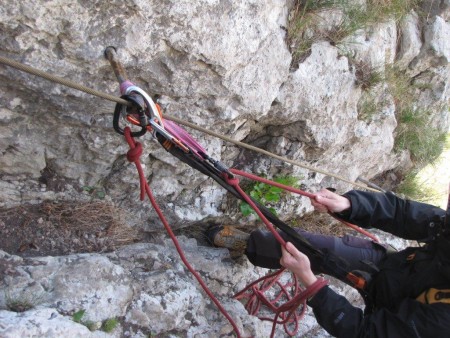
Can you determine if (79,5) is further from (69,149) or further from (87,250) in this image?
(87,250)

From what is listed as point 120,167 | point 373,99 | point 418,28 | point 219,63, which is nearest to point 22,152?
point 120,167

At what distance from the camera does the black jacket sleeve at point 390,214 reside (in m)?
2.43

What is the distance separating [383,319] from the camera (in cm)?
204

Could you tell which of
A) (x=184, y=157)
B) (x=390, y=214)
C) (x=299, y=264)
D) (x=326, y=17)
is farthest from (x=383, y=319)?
(x=326, y=17)

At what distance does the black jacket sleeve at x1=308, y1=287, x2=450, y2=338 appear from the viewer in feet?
6.14

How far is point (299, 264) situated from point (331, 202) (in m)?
0.46

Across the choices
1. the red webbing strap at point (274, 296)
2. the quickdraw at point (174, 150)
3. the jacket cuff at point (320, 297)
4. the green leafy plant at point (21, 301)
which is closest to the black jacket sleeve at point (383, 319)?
the jacket cuff at point (320, 297)

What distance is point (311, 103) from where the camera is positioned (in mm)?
3100

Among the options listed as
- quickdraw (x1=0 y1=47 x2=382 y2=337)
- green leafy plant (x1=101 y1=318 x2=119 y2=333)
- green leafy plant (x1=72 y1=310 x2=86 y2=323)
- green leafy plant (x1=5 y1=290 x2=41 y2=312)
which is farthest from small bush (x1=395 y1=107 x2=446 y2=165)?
green leafy plant (x1=5 y1=290 x2=41 y2=312)

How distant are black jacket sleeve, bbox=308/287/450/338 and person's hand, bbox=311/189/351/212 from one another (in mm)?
508

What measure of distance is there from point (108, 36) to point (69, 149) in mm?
718

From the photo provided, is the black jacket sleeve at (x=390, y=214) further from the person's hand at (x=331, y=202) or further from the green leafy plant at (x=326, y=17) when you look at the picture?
the green leafy plant at (x=326, y=17)

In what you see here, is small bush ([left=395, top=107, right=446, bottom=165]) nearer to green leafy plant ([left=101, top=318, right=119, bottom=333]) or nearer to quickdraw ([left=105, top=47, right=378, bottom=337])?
quickdraw ([left=105, top=47, right=378, bottom=337])

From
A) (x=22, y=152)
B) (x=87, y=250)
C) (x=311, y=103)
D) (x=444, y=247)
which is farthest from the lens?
(x=311, y=103)
